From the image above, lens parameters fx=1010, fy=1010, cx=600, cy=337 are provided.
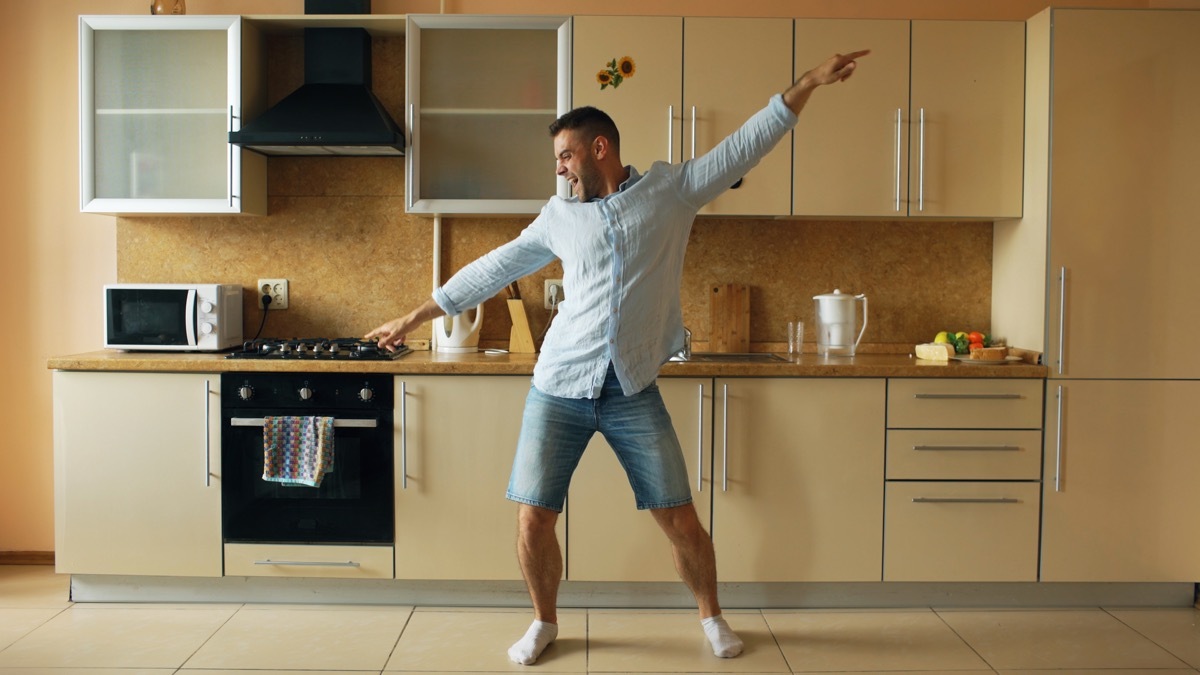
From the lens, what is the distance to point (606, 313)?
2.52 m

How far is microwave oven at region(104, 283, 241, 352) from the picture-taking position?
10.7ft

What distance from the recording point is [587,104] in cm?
321

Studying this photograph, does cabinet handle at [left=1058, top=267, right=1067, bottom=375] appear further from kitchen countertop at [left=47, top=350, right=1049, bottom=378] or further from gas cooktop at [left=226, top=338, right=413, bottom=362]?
gas cooktop at [left=226, top=338, right=413, bottom=362]

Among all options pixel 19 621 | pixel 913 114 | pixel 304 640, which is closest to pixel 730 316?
pixel 913 114

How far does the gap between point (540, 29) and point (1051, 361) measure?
191 cm

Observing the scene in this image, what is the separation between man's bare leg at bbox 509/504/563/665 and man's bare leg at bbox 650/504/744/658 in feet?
0.96

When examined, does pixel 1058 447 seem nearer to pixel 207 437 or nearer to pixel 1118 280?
pixel 1118 280

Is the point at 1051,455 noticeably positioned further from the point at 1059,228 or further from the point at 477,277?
the point at 477,277

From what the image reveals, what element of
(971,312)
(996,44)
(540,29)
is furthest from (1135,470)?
(540,29)

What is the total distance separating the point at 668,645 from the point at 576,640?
0.85 ft

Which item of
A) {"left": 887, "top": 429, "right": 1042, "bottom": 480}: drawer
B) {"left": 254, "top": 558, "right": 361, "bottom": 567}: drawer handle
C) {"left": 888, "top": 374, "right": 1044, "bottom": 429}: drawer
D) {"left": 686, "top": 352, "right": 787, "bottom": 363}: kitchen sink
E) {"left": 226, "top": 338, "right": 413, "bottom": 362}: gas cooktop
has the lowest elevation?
{"left": 254, "top": 558, "right": 361, "bottom": 567}: drawer handle

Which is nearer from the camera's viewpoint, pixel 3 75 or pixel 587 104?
pixel 587 104

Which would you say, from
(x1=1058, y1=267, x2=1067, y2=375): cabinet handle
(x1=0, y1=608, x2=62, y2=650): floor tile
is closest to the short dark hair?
(x1=1058, y1=267, x2=1067, y2=375): cabinet handle

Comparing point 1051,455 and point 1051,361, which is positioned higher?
point 1051,361
